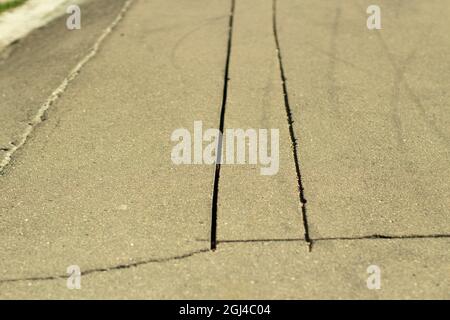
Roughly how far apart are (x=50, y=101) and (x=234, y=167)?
2.67 meters

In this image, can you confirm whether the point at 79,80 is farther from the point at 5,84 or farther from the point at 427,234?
the point at 427,234

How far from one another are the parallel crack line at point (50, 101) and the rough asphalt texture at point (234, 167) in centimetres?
8

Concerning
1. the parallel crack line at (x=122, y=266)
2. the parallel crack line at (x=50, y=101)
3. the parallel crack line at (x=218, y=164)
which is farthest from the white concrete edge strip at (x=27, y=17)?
the parallel crack line at (x=122, y=266)

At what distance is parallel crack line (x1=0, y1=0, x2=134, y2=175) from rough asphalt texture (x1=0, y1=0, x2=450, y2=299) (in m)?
0.08

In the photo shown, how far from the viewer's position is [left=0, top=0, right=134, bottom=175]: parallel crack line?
5.07 metres

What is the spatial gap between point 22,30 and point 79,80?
9.43 ft

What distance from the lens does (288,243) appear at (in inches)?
151

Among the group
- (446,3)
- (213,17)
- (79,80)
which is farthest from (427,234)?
(446,3)

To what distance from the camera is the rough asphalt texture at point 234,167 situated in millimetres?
3643

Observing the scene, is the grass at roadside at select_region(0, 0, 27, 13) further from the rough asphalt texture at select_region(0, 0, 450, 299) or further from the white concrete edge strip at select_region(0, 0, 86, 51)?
the rough asphalt texture at select_region(0, 0, 450, 299)

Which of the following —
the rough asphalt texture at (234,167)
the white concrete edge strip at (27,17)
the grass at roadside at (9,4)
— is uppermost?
the grass at roadside at (9,4)

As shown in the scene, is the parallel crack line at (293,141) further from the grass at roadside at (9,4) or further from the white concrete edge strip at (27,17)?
the grass at roadside at (9,4)

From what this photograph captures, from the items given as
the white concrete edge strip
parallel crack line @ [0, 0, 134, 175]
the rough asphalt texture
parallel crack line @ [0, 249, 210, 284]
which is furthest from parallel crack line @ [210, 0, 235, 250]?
the white concrete edge strip
